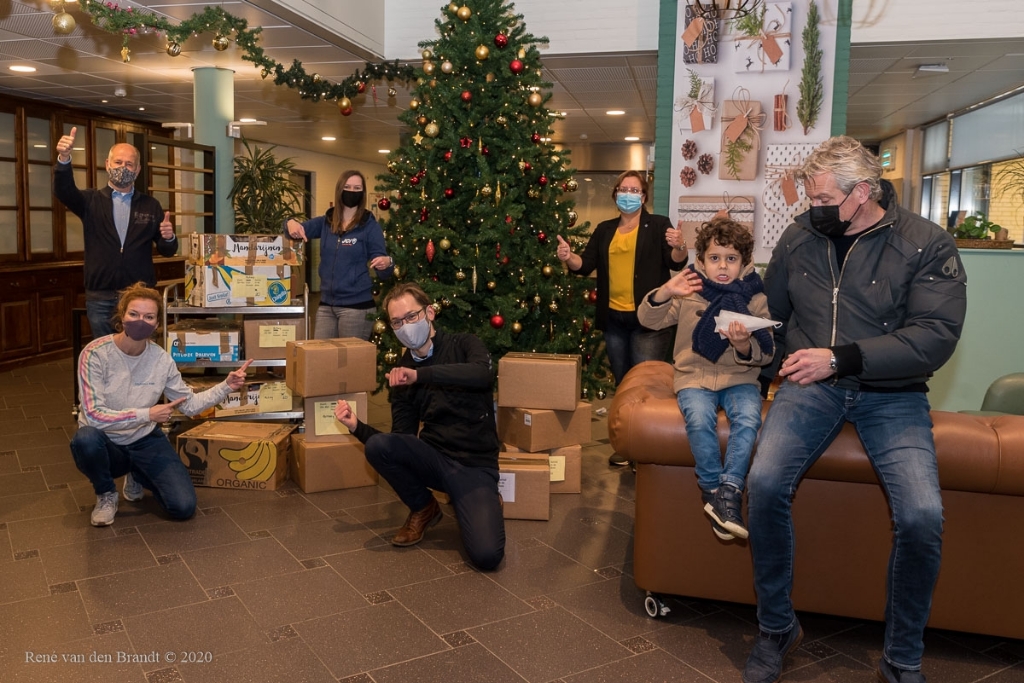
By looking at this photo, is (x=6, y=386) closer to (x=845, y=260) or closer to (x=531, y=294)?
(x=531, y=294)

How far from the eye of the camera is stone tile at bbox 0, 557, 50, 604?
307 centimetres

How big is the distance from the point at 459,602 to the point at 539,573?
16.3 inches

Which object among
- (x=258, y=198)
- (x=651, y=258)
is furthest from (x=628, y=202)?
(x=258, y=198)

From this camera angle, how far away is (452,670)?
2.58 m

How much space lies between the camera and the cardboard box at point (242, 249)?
491cm

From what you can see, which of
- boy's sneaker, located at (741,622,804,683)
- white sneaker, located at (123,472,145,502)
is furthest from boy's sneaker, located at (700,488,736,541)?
white sneaker, located at (123,472,145,502)

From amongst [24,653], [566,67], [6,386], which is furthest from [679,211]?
[6,386]

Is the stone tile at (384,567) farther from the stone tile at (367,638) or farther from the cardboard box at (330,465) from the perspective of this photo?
the cardboard box at (330,465)

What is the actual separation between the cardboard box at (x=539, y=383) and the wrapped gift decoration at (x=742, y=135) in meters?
2.06

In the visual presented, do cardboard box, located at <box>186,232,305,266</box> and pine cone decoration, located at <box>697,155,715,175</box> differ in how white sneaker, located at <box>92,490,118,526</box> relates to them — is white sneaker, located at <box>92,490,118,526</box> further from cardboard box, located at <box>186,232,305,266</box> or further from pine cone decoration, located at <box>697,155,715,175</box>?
pine cone decoration, located at <box>697,155,715,175</box>

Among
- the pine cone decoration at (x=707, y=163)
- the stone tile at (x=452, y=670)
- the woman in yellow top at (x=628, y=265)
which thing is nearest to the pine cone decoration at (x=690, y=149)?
the pine cone decoration at (x=707, y=163)

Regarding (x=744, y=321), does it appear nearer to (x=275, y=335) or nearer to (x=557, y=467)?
(x=557, y=467)

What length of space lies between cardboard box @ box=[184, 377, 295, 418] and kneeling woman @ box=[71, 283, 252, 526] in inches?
40.8

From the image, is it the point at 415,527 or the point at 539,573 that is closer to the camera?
the point at 539,573
